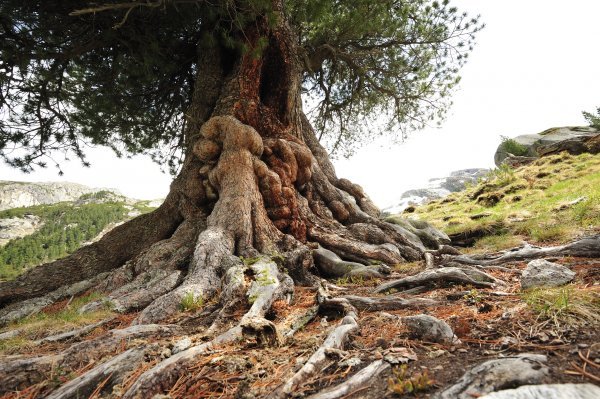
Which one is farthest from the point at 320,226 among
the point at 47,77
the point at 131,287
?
the point at 47,77

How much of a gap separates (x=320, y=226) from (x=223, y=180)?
6.58 ft

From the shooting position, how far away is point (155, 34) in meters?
6.07

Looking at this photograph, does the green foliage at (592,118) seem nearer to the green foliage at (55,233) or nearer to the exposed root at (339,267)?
the exposed root at (339,267)

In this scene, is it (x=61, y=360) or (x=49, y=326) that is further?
(x=49, y=326)

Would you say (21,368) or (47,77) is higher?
(47,77)

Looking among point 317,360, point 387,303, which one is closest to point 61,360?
point 317,360

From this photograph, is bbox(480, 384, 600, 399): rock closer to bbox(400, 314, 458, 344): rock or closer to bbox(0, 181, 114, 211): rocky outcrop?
bbox(400, 314, 458, 344): rock

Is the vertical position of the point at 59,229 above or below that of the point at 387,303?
below

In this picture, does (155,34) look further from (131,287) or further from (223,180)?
(131,287)

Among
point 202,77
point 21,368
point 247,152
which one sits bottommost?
point 21,368

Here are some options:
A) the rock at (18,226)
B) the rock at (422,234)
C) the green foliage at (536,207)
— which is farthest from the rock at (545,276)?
the rock at (18,226)

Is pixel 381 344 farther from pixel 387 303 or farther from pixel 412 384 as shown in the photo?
pixel 387 303

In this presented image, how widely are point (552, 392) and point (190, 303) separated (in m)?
2.95

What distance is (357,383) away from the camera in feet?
5.14
